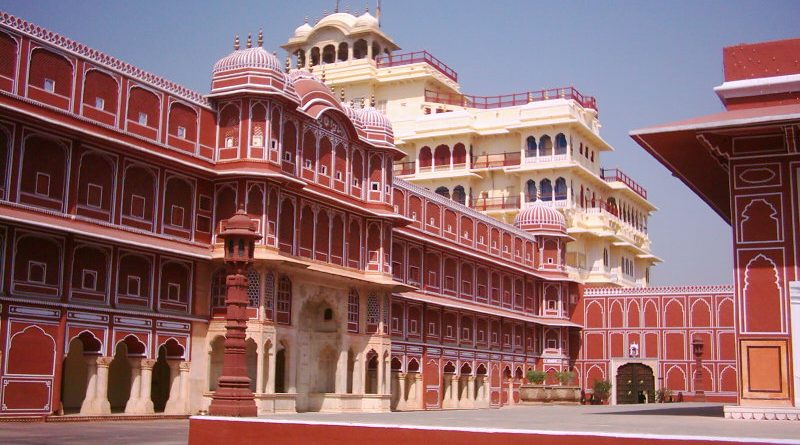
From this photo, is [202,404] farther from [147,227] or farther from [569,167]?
[569,167]

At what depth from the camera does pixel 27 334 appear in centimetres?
2606

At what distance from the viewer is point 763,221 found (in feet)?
75.6

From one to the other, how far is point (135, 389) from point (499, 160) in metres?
38.3

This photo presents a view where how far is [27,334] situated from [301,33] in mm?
47370

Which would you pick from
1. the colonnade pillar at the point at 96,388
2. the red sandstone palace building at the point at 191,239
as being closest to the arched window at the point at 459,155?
the red sandstone palace building at the point at 191,239

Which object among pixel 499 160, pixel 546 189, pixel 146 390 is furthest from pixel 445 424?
pixel 499 160

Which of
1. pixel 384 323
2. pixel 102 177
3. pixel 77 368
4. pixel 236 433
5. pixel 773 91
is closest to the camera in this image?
pixel 236 433

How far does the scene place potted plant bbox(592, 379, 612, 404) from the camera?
5653cm

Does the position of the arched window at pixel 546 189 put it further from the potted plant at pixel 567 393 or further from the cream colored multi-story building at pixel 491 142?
the potted plant at pixel 567 393

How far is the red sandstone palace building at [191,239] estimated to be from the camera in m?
26.6

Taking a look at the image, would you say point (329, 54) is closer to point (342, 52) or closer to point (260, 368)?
point (342, 52)

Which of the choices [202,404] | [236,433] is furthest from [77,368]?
[236,433]

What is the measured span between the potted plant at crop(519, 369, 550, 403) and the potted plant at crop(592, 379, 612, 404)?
4.72m

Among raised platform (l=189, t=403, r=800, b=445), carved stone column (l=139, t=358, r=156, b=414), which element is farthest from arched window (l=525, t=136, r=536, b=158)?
raised platform (l=189, t=403, r=800, b=445)
